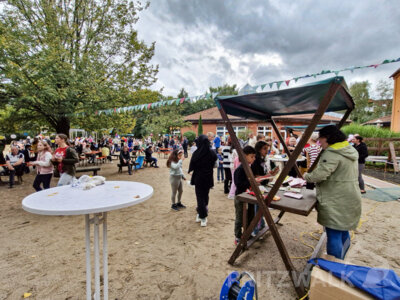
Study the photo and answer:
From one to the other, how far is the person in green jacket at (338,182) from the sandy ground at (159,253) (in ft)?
3.30

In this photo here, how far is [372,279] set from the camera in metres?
1.47

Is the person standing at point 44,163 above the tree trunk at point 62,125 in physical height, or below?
below

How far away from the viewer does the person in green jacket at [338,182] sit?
212 cm

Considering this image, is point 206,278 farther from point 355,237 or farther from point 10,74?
point 10,74

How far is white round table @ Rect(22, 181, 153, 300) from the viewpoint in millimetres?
1490

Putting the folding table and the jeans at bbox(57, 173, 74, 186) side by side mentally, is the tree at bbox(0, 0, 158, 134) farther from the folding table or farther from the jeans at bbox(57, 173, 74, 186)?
the folding table

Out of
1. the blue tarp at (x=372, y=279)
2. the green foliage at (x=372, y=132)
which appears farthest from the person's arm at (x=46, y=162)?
the green foliage at (x=372, y=132)

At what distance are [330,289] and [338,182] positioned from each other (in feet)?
3.55

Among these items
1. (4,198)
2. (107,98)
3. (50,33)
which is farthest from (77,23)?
(4,198)

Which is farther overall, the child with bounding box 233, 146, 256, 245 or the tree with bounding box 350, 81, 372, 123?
the tree with bounding box 350, 81, 372, 123

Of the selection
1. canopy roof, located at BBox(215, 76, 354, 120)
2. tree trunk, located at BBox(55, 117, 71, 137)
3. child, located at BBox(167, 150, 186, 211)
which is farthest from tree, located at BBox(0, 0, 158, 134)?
canopy roof, located at BBox(215, 76, 354, 120)

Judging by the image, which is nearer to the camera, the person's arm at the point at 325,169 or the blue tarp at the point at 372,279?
the blue tarp at the point at 372,279

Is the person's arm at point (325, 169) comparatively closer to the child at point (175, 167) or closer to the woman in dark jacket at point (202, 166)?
the woman in dark jacket at point (202, 166)

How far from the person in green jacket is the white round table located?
1954mm
